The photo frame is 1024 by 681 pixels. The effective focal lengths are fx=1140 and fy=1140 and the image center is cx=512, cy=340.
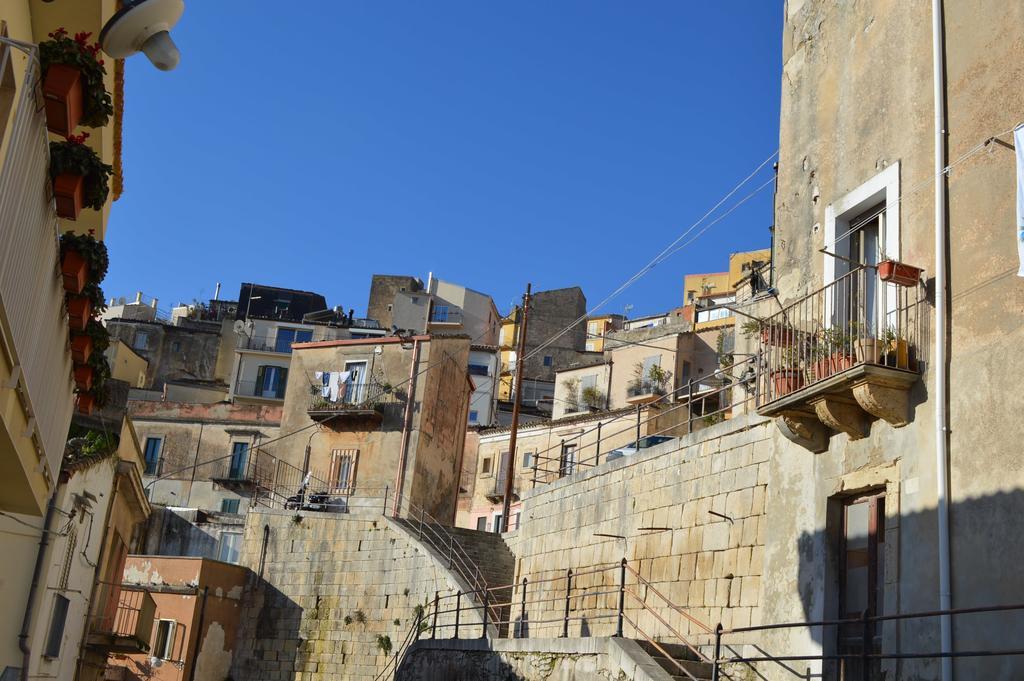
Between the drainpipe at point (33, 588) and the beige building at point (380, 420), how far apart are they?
21.9 meters

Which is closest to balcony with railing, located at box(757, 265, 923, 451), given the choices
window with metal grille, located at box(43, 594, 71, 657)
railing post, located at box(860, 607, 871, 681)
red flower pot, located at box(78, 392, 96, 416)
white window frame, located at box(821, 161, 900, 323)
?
white window frame, located at box(821, 161, 900, 323)

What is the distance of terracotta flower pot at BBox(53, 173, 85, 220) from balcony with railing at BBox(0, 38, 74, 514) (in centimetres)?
7

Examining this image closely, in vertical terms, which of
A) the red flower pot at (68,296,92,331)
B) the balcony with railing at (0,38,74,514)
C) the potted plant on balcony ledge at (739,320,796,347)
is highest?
the potted plant on balcony ledge at (739,320,796,347)

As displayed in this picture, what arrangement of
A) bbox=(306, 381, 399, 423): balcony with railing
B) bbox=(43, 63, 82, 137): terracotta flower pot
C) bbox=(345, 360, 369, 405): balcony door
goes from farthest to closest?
bbox=(345, 360, 369, 405): balcony door → bbox=(306, 381, 399, 423): balcony with railing → bbox=(43, 63, 82, 137): terracotta flower pot

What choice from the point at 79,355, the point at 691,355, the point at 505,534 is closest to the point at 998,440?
the point at 79,355

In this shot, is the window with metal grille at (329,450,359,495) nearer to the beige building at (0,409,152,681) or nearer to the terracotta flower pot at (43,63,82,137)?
the beige building at (0,409,152,681)

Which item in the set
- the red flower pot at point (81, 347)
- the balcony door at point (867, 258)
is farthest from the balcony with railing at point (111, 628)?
the balcony door at point (867, 258)

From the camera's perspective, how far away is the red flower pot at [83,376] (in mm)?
11680

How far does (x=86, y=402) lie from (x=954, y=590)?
Result: 8.95 meters

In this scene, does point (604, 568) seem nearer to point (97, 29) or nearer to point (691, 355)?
point (97, 29)

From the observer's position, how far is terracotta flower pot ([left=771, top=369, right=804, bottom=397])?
12266 millimetres

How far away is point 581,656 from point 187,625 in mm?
20404

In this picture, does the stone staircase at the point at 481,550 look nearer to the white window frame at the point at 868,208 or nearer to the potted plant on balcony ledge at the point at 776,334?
the potted plant on balcony ledge at the point at 776,334

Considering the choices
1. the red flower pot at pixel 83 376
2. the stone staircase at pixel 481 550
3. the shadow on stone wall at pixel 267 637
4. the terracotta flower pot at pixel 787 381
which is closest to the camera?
the red flower pot at pixel 83 376
